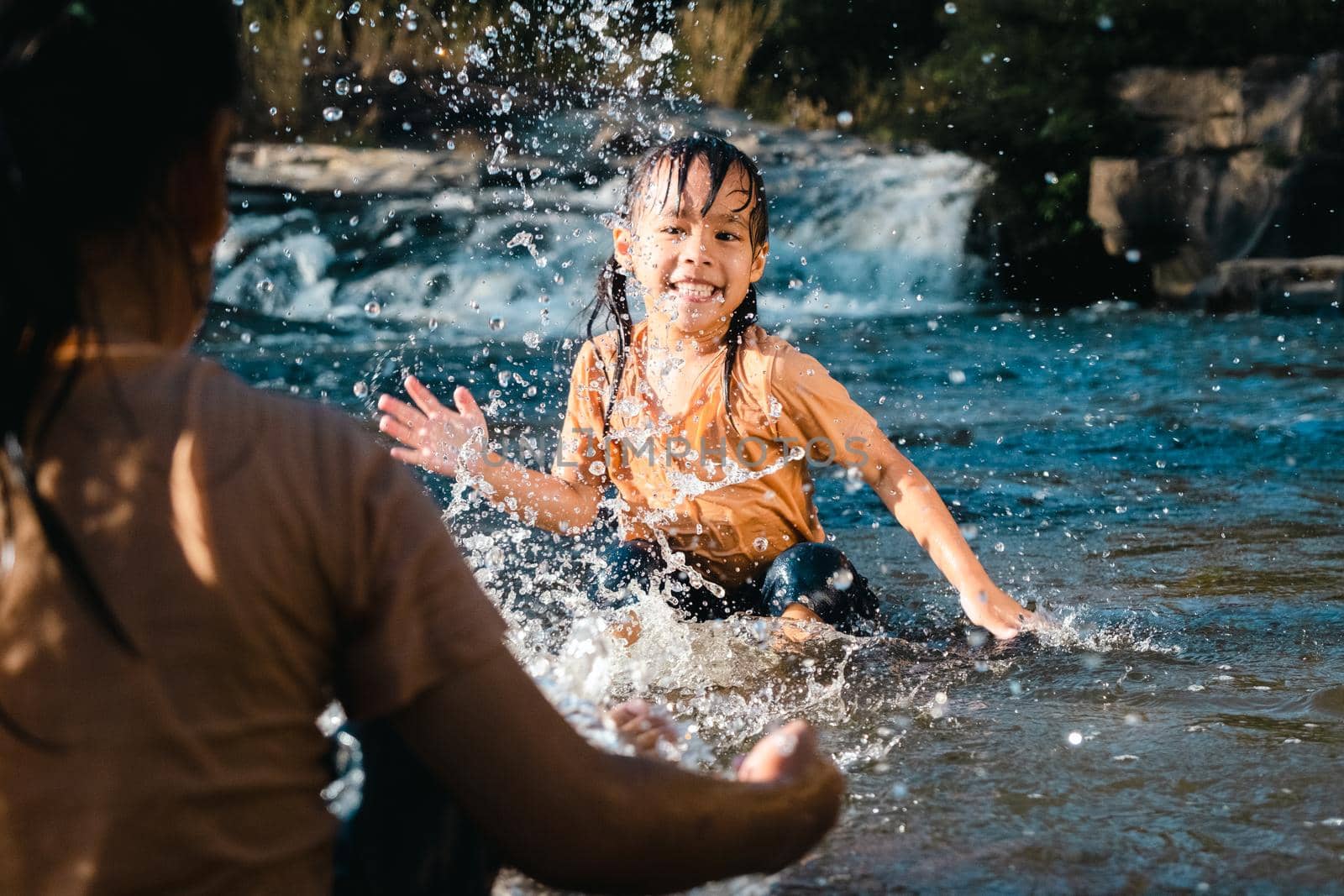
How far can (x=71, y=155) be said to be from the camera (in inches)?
39.1

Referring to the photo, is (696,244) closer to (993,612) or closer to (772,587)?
(772,587)

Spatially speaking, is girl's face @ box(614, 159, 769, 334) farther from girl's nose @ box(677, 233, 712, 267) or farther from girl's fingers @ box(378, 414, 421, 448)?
girl's fingers @ box(378, 414, 421, 448)

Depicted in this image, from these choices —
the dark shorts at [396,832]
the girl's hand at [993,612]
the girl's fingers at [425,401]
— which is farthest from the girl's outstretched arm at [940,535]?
the dark shorts at [396,832]

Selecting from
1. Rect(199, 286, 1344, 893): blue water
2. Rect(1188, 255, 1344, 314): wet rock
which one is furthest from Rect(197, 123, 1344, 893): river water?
Rect(1188, 255, 1344, 314): wet rock

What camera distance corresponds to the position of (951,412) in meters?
6.87

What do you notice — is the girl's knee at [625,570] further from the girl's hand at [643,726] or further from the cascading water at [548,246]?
the cascading water at [548,246]

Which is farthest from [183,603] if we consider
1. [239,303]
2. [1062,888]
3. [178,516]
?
[239,303]

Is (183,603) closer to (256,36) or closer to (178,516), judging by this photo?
(178,516)

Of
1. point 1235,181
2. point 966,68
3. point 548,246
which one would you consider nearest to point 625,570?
point 548,246

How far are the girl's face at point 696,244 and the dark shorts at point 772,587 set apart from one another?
569 millimetres

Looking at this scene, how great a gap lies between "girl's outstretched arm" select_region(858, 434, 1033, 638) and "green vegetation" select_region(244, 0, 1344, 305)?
10.2 metres

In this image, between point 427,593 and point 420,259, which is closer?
point 427,593

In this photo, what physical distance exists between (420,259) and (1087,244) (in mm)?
6933

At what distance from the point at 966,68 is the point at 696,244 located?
1339 centimetres
